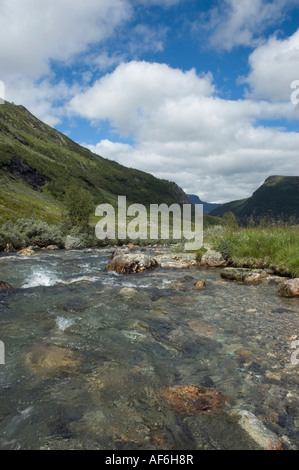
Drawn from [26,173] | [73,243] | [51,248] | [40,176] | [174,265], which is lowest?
[51,248]

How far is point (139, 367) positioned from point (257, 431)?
2366mm

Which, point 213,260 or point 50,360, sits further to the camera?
point 213,260

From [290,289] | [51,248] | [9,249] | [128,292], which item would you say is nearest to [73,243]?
[51,248]

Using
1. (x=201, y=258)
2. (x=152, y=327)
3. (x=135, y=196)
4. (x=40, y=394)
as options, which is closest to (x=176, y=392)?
(x=40, y=394)

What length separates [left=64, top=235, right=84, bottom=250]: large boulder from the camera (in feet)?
110

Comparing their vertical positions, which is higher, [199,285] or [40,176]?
[40,176]

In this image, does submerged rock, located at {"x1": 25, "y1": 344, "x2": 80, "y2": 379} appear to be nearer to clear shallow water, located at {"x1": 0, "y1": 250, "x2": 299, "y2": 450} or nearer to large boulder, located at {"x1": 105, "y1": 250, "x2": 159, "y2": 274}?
clear shallow water, located at {"x1": 0, "y1": 250, "x2": 299, "y2": 450}

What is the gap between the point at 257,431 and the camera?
138 inches

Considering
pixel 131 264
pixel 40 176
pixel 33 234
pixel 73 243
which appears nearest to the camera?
pixel 131 264

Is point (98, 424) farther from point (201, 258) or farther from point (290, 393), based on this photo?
point (201, 258)

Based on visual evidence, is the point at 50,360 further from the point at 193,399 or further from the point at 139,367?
the point at 193,399

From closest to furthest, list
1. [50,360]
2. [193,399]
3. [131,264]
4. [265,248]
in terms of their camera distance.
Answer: [193,399] → [50,360] → [265,248] → [131,264]

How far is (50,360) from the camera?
17.5 feet
